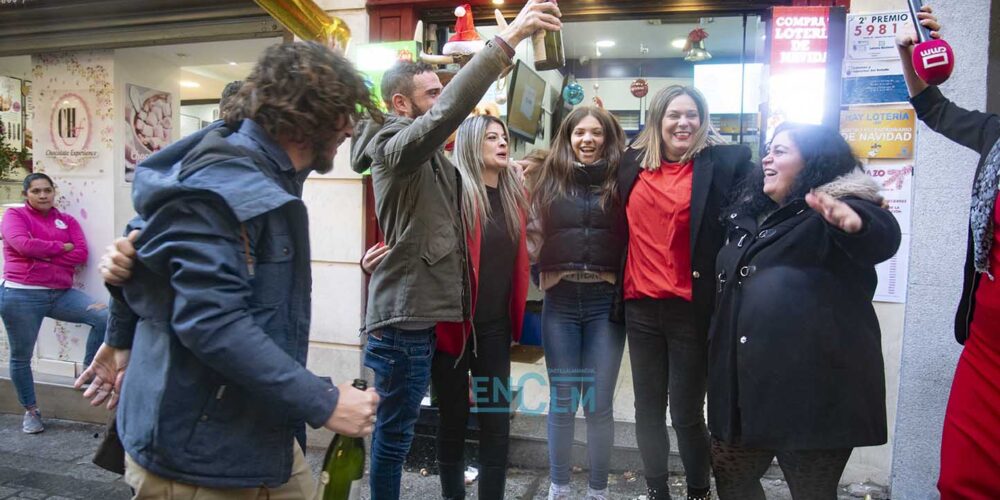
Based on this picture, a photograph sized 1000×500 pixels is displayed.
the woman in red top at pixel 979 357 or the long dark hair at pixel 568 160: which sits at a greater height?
the long dark hair at pixel 568 160

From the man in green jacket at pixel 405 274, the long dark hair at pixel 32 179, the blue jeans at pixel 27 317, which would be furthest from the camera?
the long dark hair at pixel 32 179

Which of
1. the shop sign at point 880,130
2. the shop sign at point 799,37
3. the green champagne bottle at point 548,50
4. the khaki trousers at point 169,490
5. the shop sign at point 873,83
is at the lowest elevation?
the khaki trousers at point 169,490

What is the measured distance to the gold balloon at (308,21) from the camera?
365 centimetres

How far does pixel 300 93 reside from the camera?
1.43m

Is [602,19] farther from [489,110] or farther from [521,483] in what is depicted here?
[521,483]

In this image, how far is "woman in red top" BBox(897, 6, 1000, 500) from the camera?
2062mm

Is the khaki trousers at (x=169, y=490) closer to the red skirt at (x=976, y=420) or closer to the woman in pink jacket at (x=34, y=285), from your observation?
the red skirt at (x=976, y=420)

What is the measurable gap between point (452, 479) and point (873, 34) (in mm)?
3163

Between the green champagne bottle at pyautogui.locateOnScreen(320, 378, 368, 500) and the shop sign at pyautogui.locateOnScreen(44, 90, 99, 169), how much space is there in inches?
177

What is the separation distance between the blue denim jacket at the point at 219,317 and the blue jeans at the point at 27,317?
3832 mm

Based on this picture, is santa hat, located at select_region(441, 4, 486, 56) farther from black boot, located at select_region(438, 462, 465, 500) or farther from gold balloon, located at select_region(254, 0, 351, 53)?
black boot, located at select_region(438, 462, 465, 500)

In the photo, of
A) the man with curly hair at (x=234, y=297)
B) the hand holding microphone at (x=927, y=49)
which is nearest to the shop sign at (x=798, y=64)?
the hand holding microphone at (x=927, y=49)

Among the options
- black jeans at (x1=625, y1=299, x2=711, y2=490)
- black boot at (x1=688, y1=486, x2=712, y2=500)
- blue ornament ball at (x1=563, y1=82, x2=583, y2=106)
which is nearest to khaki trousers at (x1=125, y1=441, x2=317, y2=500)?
black jeans at (x1=625, y1=299, x2=711, y2=490)

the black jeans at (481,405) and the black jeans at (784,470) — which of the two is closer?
the black jeans at (784,470)
